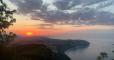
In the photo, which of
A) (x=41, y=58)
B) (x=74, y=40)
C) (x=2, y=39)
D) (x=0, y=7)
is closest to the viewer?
(x=0, y=7)

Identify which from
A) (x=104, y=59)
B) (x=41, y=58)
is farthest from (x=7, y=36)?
(x=104, y=59)

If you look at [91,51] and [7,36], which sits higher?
[7,36]

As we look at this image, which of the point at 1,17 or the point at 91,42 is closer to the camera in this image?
the point at 1,17

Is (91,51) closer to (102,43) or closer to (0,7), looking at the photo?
(102,43)

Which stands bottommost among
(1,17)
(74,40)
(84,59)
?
(84,59)

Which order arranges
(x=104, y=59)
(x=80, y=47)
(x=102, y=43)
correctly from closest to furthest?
1. (x=104, y=59)
2. (x=80, y=47)
3. (x=102, y=43)

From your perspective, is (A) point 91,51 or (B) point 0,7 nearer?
(B) point 0,7

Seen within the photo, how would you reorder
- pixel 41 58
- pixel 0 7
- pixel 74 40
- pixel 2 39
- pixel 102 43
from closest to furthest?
pixel 0 7 < pixel 2 39 < pixel 41 58 < pixel 74 40 < pixel 102 43

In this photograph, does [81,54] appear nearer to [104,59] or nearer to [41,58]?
[104,59]

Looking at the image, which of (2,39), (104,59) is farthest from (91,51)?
(2,39)
